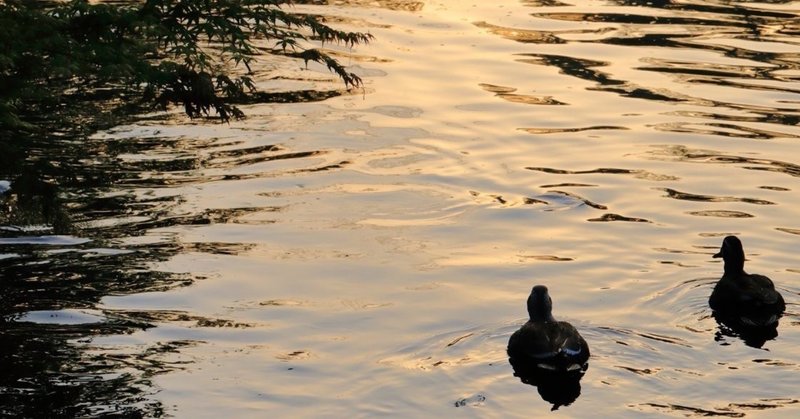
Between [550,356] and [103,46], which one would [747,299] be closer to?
[550,356]

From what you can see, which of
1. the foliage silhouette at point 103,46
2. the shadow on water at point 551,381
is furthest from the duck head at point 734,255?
the foliage silhouette at point 103,46

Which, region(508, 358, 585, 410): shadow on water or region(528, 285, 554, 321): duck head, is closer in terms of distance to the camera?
region(508, 358, 585, 410): shadow on water

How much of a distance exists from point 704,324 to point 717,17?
17049 millimetres

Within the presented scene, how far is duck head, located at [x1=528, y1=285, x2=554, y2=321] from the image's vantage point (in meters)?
14.5

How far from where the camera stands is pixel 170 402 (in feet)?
43.0

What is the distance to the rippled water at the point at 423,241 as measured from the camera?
1363cm

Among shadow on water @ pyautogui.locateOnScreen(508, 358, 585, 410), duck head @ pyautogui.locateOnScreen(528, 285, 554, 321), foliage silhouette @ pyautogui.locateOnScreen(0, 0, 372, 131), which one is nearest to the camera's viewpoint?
→ foliage silhouette @ pyautogui.locateOnScreen(0, 0, 372, 131)

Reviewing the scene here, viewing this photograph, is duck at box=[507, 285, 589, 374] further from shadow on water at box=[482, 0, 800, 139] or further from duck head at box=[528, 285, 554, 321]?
shadow on water at box=[482, 0, 800, 139]

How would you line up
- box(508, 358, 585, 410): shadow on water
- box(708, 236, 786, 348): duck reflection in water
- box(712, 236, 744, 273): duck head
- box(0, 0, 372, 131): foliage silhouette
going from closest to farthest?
box(0, 0, 372, 131): foliage silhouette → box(508, 358, 585, 410): shadow on water → box(708, 236, 786, 348): duck reflection in water → box(712, 236, 744, 273): duck head

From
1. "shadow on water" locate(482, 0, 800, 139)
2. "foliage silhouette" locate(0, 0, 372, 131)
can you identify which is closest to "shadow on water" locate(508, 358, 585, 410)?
"foliage silhouette" locate(0, 0, 372, 131)

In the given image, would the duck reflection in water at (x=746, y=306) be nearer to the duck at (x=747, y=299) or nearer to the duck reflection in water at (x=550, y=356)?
the duck at (x=747, y=299)

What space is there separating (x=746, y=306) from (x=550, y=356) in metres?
2.72

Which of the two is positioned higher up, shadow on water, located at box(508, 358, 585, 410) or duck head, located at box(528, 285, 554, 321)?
duck head, located at box(528, 285, 554, 321)

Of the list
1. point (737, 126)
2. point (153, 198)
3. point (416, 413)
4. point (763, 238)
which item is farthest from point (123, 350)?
point (737, 126)
